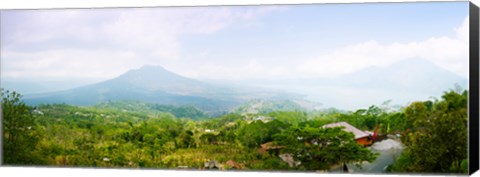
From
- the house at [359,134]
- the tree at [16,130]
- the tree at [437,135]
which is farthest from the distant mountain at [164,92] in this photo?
the tree at [437,135]

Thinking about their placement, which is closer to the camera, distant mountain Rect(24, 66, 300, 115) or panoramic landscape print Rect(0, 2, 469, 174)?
panoramic landscape print Rect(0, 2, 469, 174)

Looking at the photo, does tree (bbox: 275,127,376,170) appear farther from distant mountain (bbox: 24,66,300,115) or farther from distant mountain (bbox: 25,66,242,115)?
distant mountain (bbox: 25,66,242,115)

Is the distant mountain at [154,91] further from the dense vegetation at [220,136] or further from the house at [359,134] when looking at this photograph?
the house at [359,134]

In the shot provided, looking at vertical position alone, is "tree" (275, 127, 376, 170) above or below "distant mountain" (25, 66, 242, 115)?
below

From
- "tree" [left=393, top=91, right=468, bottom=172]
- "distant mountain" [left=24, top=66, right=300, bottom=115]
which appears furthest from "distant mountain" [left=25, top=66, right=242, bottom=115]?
"tree" [left=393, top=91, right=468, bottom=172]

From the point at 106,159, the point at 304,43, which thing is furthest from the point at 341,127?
the point at 106,159

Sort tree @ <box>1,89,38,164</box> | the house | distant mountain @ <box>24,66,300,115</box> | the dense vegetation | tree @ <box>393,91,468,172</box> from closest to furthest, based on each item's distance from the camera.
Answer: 1. tree @ <box>393,91,468,172</box>
2. the dense vegetation
3. the house
4. distant mountain @ <box>24,66,300,115</box>
5. tree @ <box>1,89,38,164</box>

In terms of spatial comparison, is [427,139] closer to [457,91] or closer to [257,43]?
[457,91]
